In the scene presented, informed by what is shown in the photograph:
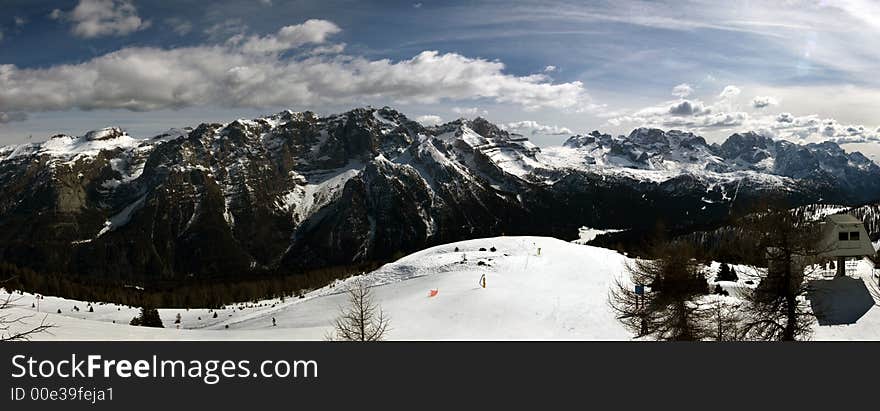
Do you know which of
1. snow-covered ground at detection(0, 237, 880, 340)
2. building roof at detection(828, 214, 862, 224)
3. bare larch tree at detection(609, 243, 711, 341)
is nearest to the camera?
bare larch tree at detection(609, 243, 711, 341)

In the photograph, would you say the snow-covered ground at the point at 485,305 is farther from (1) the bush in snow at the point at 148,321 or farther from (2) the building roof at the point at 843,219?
(1) the bush in snow at the point at 148,321

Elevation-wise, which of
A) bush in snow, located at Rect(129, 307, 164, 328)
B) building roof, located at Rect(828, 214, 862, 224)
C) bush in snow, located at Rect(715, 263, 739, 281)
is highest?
building roof, located at Rect(828, 214, 862, 224)

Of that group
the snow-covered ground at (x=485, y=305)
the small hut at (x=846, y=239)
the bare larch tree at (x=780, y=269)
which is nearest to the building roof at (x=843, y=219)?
the small hut at (x=846, y=239)

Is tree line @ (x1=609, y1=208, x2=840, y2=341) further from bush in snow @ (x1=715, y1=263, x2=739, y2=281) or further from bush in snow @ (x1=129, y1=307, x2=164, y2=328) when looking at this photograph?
bush in snow @ (x1=129, y1=307, x2=164, y2=328)

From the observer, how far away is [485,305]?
48156 mm

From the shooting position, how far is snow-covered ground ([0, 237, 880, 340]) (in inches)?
1537

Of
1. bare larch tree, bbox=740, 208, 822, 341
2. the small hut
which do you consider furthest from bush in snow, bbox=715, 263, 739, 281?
bare larch tree, bbox=740, 208, 822, 341

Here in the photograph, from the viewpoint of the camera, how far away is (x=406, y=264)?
79.8 meters

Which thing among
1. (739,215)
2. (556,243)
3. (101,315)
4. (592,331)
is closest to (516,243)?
(556,243)

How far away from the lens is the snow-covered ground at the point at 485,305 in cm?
3903

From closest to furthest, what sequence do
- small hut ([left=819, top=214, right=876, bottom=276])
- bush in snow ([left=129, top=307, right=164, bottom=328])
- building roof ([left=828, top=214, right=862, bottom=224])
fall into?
small hut ([left=819, top=214, right=876, bottom=276]) → building roof ([left=828, top=214, right=862, bottom=224]) → bush in snow ([left=129, top=307, right=164, bottom=328])

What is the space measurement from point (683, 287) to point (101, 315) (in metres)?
91.7

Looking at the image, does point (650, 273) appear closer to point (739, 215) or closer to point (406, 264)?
point (739, 215)

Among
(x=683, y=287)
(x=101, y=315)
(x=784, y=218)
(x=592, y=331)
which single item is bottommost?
(x=101, y=315)
